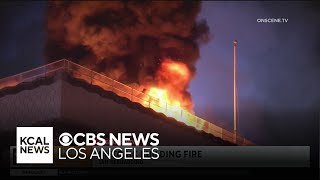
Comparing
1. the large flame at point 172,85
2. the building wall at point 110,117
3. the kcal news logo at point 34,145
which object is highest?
the large flame at point 172,85

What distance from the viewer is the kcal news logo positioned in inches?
276

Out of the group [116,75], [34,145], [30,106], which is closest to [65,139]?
[34,145]

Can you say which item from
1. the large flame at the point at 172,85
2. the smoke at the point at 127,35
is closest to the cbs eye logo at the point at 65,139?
the smoke at the point at 127,35

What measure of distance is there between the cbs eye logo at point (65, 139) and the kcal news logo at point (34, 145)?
0.10 m

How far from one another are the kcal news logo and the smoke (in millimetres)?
771

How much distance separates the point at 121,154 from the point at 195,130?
817mm

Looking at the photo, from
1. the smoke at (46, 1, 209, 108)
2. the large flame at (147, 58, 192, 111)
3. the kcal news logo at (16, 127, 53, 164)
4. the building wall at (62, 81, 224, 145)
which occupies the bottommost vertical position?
the kcal news logo at (16, 127, 53, 164)

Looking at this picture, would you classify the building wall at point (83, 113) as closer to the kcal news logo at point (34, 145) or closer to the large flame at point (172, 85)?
the kcal news logo at point (34, 145)

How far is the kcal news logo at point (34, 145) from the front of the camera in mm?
7016

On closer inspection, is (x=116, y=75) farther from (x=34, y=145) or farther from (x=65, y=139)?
(x=34, y=145)

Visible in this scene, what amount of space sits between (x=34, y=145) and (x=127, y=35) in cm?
150

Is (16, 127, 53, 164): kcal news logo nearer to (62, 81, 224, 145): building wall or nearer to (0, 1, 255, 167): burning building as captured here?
(0, 1, 255, 167): burning building

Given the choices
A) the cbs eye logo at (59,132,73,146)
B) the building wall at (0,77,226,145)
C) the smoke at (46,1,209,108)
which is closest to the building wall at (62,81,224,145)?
the building wall at (0,77,226,145)

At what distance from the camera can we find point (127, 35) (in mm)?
7043
